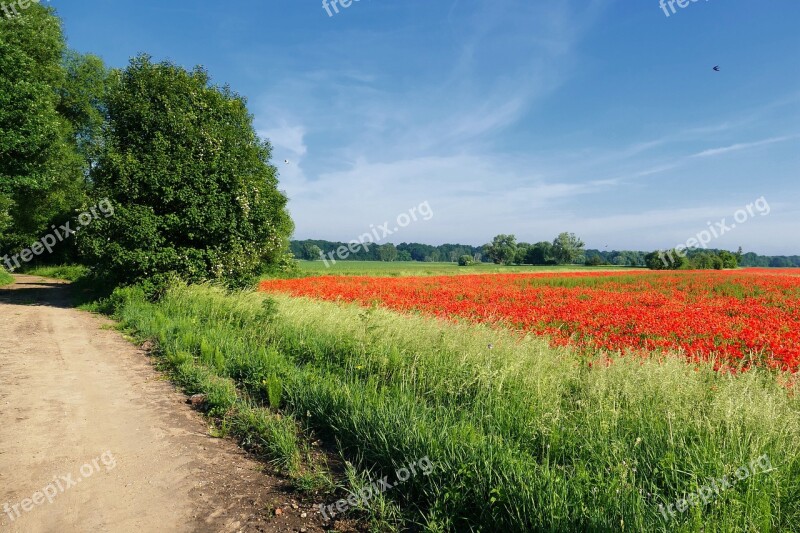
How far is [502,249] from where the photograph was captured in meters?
112

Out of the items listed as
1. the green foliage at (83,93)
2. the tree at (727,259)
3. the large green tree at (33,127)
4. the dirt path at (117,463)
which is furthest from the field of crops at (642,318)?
the tree at (727,259)

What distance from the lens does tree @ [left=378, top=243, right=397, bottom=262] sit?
116 metres

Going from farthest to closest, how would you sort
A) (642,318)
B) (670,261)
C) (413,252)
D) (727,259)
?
(413,252) < (727,259) < (670,261) < (642,318)

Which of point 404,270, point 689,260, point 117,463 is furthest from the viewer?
point 689,260

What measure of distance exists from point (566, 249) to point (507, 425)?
109m

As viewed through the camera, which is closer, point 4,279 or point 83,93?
point 4,279

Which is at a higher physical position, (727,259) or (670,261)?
(727,259)

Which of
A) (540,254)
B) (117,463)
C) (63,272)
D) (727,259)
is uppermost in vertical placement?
(540,254)

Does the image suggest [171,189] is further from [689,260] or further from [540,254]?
[540,254]

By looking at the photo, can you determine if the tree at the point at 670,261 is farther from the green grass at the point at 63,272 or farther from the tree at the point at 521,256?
the green grass at the point at 63,272

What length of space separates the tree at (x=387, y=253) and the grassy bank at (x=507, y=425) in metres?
108

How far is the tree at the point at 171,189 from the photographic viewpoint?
1455 cm

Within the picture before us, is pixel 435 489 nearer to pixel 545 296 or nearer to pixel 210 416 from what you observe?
pixel 210 416

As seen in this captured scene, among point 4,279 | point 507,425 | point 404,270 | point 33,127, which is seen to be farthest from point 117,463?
point 404,270
